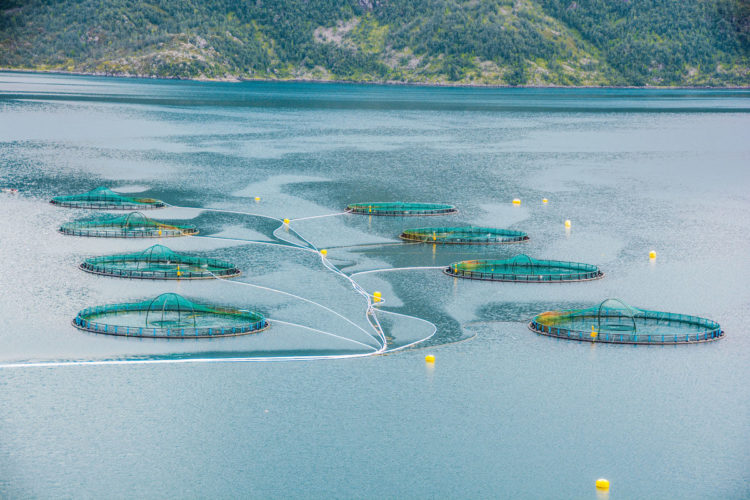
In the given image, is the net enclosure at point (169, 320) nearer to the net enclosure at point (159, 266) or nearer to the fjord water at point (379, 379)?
the fjord water at point (379, 379)

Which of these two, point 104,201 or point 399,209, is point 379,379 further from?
point 104,201

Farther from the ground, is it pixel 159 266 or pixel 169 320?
pixel 159 266

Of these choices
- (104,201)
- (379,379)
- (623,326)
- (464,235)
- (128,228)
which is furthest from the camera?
(104,201)

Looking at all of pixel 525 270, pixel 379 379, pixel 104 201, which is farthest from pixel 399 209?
pixel 379 379

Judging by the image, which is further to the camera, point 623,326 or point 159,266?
point 159,266

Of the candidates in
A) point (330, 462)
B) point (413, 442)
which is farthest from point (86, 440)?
point (413, 442)

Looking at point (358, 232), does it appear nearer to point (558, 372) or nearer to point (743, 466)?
point (558, 372)

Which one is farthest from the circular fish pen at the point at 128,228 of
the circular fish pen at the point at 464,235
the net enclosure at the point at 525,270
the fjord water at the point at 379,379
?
the net enclosure at the point at 525,270
